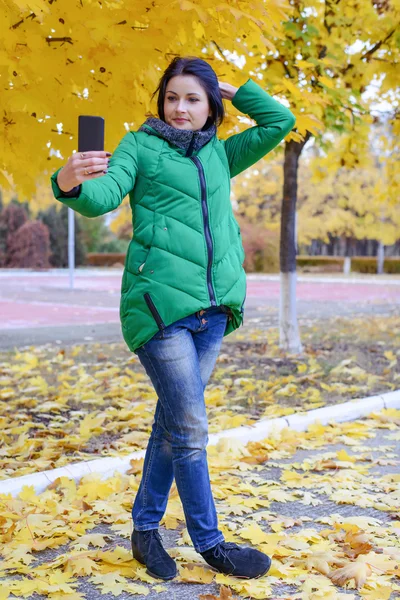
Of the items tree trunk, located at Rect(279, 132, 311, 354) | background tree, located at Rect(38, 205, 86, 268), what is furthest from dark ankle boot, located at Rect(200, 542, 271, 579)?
background tree, located at Rect(38, 205, 86, 268)

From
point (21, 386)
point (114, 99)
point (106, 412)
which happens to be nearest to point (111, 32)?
point (114, 99)

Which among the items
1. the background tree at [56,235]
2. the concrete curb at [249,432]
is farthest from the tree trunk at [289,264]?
the background tree at [56,235]

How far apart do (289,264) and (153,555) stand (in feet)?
17.5

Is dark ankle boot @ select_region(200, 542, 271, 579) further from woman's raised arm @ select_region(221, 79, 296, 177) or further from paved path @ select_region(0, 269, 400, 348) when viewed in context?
paved path @ select_region(0, 269, 400, 348)

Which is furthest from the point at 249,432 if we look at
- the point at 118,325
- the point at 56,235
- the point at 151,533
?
the point at 56,235

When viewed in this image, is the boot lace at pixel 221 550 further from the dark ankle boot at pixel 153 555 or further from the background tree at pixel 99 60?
the background tree at pixel 99 60

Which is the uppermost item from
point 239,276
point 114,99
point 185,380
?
point 114,99

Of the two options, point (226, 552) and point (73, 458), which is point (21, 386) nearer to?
point (73, 458)

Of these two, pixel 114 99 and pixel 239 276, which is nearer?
pixel 239 276

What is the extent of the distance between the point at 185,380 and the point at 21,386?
4.06 meters

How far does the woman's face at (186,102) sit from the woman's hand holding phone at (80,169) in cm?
50

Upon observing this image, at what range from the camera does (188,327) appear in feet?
7.95

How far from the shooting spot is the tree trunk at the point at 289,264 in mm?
7621

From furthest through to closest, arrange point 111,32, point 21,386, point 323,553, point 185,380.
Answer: point 21,386 → point 111,32 → point 323,553 → point 185,380
